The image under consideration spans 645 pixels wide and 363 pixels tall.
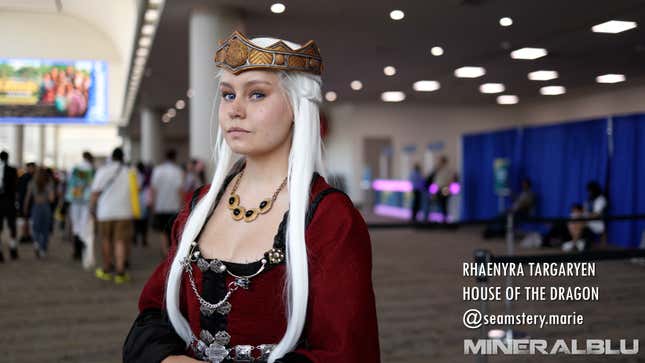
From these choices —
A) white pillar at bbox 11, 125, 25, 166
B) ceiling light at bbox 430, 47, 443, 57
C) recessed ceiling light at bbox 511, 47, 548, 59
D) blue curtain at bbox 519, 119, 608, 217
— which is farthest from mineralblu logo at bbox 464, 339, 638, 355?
blue curtain at bbox 519, 119, 608, 217

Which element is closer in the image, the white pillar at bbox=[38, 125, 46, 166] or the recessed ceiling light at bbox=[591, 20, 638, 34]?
the white pillar at bbox=[38, 125, 46, 166]

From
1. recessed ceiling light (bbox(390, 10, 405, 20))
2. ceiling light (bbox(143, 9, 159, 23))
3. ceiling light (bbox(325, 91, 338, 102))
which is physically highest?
ceiling light (bbox(325, 91, 338, 102))

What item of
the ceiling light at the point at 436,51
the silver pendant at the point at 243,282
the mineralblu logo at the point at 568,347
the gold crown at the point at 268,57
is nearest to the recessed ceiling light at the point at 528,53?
the ceiling light at the point at 436,51

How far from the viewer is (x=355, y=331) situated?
1312mm

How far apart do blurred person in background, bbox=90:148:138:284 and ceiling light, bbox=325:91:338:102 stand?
10.2 meters

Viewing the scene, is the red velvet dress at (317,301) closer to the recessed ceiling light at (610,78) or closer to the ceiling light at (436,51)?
the ceiling light at (436,51)

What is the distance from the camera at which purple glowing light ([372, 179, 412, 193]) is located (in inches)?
734

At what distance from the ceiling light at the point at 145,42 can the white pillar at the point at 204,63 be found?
2.48 meters

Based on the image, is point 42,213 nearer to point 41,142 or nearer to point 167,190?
point 167,190

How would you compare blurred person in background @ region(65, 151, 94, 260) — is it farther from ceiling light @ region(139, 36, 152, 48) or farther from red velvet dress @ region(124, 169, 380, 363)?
red velvet dress @ region(124, 169, 380, 363)

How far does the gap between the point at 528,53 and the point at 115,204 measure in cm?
763

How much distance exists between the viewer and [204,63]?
27.0ft

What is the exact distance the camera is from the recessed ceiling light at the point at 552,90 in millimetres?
15592

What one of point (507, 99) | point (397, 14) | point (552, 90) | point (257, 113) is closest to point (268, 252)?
point (257, 113)
